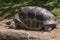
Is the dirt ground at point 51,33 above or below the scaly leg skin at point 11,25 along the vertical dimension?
below

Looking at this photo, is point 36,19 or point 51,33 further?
point 36,19

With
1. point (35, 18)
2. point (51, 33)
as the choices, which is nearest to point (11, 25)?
point (35, 18)

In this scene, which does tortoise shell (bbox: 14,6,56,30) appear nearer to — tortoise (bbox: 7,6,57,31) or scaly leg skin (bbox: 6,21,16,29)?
tortoise (bbox: 7,6,57,31)

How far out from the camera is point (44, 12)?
7727mm

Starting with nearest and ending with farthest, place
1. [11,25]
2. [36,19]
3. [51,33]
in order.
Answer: [51,33], [36,19], [11,25]

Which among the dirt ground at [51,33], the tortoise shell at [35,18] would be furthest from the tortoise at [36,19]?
the dirt ground at [51,33]

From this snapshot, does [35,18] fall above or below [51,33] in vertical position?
above

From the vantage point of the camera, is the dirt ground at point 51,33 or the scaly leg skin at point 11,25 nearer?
the dirt ground at point 51,33

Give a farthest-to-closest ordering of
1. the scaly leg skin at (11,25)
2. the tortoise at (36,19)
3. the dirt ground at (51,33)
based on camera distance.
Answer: the scaly leg skin at (11,25), the tortoise at (36,19), the dirt ground at (51,33)

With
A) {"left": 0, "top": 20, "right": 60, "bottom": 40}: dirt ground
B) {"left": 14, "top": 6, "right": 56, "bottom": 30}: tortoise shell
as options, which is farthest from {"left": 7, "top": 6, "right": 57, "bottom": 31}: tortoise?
{"left": 0, "top": 20, "right": 60, "bottom": 40}: dirt ground

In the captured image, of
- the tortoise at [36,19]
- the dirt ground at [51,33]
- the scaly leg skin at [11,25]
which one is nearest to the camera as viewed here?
the dirt ground at [51,33]

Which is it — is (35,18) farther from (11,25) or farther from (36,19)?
(11,25)

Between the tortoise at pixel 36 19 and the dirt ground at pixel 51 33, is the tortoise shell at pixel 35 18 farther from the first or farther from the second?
the dirt ground at pixel 51 33

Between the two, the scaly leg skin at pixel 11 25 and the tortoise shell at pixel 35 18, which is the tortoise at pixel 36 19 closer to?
the tortoise shell at pixel 35 18
